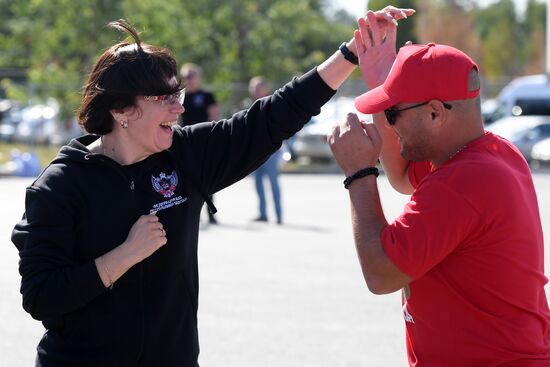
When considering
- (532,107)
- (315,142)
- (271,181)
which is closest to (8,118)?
(315,142)

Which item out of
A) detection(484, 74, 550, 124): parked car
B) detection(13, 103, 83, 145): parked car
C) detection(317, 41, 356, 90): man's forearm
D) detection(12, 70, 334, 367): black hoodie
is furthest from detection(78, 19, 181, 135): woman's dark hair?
detection(484, 74, 550, 124): parked car

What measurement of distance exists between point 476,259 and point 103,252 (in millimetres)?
1163

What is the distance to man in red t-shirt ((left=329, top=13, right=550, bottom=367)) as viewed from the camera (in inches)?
110

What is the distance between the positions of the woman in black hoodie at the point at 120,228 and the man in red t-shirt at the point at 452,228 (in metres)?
0.64

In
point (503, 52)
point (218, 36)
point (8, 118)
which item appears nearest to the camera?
point (218, 36)

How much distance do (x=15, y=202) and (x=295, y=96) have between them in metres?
12.4

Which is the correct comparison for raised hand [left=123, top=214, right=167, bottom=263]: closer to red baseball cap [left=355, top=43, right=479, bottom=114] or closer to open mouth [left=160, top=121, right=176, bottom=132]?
open mouth [left=160, top=121, right=176, bottom=132]

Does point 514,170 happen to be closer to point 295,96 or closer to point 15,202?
point 295,96

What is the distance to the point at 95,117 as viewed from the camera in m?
3.31

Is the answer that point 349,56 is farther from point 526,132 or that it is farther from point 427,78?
point 526,132

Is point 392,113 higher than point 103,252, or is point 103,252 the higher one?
point 392,113

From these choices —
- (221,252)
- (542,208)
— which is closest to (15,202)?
(221,252)

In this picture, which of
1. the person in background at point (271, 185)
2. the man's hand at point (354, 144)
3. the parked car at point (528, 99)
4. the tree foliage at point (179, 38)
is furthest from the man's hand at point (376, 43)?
the parked car at point (528, 99)

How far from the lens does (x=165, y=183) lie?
3.31 m
